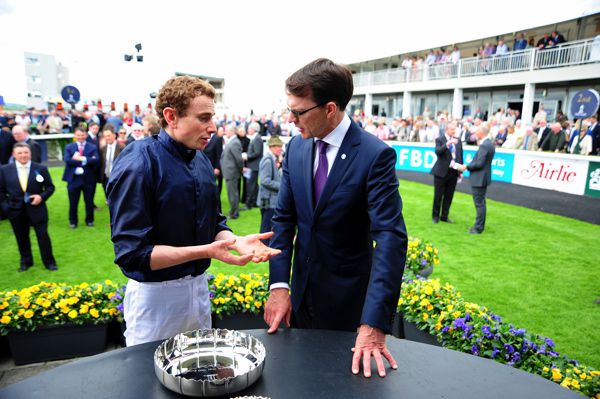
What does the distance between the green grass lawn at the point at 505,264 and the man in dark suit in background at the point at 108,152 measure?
1.09m

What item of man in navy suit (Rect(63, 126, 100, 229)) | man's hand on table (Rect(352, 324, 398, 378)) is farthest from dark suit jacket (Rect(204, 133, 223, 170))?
man's hand on table (Rect(352, 324, 398, 378))

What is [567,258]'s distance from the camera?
24.7ft

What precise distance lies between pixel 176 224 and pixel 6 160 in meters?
10.0

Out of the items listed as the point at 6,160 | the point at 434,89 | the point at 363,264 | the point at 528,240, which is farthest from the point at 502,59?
the point at 363,264

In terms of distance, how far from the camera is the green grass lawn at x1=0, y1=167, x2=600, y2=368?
519 cm

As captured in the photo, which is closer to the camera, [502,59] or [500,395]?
[500,395]

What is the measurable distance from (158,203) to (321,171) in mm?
868

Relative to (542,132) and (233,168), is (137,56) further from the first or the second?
(542,132)

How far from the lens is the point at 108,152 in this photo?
9219mm

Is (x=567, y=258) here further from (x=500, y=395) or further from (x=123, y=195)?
(x=123, y=195)

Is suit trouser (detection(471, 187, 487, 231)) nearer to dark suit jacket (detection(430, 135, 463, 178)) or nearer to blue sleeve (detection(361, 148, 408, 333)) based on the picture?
dark suit jacket (detection(430, 135, 463, 178))

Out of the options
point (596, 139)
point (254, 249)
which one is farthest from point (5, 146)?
point (596, 139)

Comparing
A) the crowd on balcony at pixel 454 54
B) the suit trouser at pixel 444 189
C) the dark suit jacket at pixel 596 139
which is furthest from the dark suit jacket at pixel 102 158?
the crowd on balcony at pixel 454 54

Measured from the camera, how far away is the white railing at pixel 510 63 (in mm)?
20667
